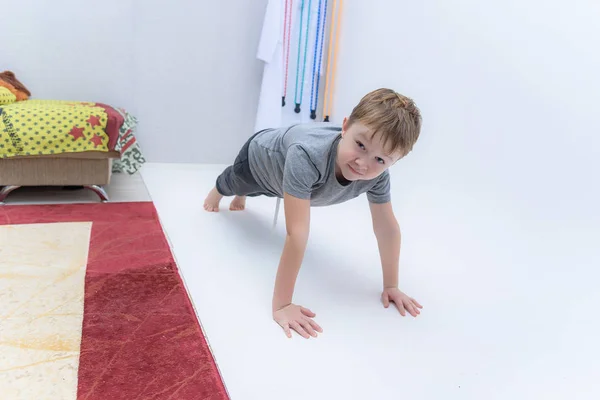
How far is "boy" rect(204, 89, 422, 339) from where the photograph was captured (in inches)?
46.5

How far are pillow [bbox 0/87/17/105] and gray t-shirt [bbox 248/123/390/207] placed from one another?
1161 millimetres

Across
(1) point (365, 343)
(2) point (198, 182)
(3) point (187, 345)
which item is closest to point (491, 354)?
(1) point (365, 343)

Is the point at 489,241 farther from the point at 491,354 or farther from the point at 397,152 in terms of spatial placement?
the point at 397,152

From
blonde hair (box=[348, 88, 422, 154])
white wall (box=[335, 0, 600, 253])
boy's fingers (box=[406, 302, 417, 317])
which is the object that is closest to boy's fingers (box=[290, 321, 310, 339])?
boy's fingers (box=[406, 302, 417, 317])

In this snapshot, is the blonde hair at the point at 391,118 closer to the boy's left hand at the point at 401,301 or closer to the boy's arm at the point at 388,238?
the boy's arm at the point at 388,238

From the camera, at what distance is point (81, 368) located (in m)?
0.99

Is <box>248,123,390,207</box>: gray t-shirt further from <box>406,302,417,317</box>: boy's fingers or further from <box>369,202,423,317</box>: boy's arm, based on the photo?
<box>406,302,417,317</box>: boy's fingers

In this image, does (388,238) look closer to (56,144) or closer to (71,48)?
(56,144)

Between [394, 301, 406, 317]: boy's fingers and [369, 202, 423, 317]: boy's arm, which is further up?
[369, 202, 423, 317]: boy's arm

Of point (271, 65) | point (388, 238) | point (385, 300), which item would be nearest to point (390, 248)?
point (388, 238)

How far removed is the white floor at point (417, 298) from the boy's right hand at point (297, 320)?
0.02 m

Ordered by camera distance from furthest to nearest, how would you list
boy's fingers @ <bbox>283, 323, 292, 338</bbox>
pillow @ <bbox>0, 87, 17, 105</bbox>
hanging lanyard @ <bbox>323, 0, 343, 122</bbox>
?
hanging lanyard @ <bbox>323, 0, 343, 122</bbox> < pillow @ <bbox>0, 87, 17, 105</bbox> < boy's fingers @ <bbox>283, 323, 292, 338</bbox>

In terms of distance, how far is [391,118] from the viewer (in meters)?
1.16

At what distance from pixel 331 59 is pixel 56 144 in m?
1.76
